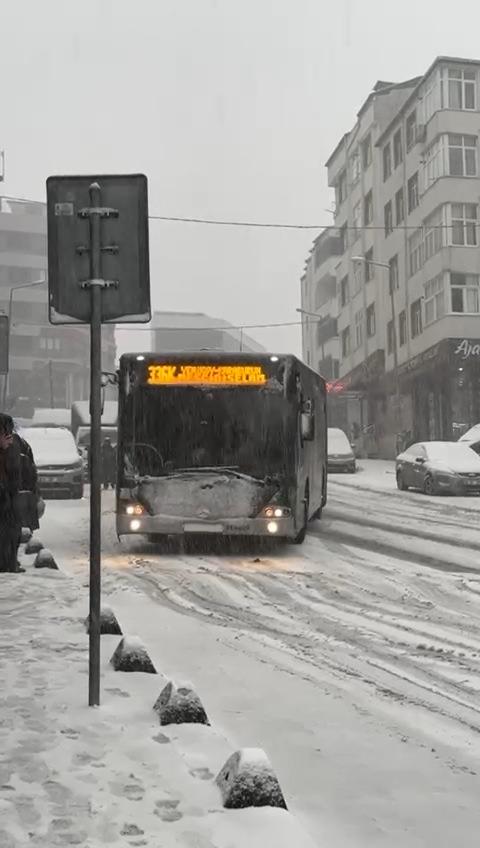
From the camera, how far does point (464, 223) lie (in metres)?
43.6

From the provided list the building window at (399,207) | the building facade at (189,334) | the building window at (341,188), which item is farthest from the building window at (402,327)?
the building facade at (189,334)

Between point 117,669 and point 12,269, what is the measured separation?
12107 centimetres

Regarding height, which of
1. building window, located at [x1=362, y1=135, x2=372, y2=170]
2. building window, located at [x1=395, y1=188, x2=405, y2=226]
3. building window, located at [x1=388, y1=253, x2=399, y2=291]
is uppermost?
building window, located at [x1=362, y1=135, x2=372, y2=170]

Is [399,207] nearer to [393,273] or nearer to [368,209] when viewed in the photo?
[393,273]

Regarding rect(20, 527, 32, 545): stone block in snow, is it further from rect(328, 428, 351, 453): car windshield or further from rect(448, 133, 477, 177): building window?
rect(448, 133, 477, 177): building window

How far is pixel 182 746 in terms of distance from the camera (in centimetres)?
462

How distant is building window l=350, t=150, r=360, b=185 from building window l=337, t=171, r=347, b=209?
217 cm

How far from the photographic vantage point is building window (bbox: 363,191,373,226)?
57875 mm

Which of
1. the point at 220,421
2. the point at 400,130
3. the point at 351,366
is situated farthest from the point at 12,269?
the point at 220,421

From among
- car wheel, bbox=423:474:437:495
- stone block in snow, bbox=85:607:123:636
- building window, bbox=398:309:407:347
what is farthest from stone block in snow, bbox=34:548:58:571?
building window, bbox=398:309:407:347

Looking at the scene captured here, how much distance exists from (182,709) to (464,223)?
136 ft

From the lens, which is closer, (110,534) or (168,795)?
(168,795)

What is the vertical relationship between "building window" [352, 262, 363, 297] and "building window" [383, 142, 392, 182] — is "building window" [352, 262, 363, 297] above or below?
below

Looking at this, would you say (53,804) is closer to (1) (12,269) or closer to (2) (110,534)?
(2) (110,534)
